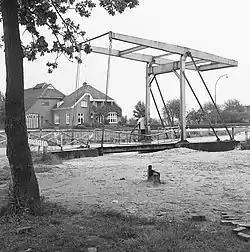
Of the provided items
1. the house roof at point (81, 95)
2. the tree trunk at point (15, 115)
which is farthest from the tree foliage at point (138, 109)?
the tree trunk at point (15, 115)

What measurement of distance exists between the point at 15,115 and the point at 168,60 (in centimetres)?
2166

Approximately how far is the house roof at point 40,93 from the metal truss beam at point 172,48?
1465 inches

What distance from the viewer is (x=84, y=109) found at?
56.4 meters

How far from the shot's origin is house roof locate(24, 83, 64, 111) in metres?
57.5

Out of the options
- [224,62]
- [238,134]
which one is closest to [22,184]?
[224,62]

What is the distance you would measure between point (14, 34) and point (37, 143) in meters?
12.6

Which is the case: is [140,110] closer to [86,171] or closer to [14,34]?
[86,171]

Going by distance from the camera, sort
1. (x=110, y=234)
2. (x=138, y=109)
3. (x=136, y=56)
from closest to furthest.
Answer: (x=110, y=234), (x=136, y=56), (x=138, y=109)

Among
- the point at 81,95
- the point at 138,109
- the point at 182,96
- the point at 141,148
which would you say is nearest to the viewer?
the point at 141,148

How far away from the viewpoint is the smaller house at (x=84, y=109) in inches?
2167

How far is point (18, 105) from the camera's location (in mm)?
5465

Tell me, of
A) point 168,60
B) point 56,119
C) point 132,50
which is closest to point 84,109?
point 56,119

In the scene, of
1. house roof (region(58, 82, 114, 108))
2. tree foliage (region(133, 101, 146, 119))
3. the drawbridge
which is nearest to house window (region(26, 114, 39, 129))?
house roof (region(58, 82, 114, 108))

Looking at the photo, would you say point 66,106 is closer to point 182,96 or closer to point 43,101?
point 43,101
